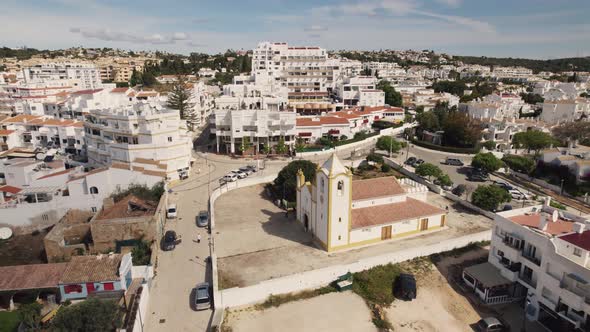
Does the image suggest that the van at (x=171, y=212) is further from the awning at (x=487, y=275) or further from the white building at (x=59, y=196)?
the awning at (x=487, y=275)

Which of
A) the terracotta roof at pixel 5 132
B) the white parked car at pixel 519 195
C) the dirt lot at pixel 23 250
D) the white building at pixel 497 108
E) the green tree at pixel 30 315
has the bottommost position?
the dirt lot at pixel 23 250

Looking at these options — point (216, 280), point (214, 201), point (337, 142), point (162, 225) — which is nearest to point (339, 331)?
point (216, 280)

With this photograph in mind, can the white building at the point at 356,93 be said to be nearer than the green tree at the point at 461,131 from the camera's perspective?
No

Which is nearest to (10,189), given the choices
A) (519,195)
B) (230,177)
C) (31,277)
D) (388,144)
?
(31,277)

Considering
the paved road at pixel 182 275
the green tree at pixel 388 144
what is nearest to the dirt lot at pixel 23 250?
the paved road at pixel 182 275

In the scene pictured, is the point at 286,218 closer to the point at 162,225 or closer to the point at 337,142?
the point at 162,225

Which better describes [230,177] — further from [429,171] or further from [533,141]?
[533,141]
